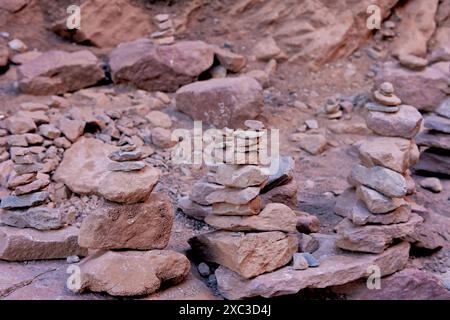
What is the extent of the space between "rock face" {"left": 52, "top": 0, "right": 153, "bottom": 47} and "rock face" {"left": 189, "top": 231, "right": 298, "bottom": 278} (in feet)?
15.0

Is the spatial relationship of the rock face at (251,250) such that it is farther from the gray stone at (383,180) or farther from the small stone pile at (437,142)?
the small stone pile at (437,142)

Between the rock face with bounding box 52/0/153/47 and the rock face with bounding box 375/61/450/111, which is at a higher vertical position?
the rock face with bounding box 52/0/153/47

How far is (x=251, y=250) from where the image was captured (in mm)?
4812

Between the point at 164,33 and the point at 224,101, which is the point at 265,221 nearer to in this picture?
the point at 224,101

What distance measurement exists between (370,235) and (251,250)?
2.93ft

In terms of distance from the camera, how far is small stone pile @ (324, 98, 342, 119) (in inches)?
320

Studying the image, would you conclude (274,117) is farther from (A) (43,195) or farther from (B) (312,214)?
(A) (43,195)

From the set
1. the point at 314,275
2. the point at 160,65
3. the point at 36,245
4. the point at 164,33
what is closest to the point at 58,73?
the point at 160,65

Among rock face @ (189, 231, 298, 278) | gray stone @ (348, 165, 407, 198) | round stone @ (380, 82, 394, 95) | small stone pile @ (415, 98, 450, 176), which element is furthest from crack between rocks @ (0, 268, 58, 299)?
small stone pile @ (415, 98, 450, 176)

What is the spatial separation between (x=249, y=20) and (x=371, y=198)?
4.72 metres

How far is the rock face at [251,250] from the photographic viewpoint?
4.79m

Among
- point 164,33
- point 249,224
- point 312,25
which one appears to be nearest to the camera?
point 249,224

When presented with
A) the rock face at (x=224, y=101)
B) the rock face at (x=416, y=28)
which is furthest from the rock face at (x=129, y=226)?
the rock face at (x=416, y=28)

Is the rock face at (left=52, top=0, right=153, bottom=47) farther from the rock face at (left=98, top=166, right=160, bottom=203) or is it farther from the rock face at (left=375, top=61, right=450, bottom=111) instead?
the rock face at (left=98, top=166, right=160, bottom=203)
